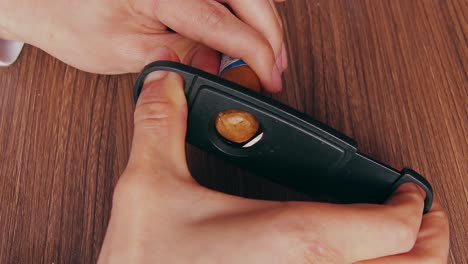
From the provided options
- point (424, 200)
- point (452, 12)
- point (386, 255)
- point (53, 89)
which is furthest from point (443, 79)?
point (53, 89)

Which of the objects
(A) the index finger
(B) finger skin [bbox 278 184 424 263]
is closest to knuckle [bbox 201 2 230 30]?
(A) the index finger

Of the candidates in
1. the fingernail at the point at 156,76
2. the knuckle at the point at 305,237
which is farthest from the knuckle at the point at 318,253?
the fingernail at the point at 156,76

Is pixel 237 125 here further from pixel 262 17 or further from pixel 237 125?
pixel 262 17

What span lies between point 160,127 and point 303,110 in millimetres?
277

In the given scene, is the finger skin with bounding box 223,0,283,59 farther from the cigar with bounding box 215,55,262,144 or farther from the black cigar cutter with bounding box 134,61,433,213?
the black cigar cutter with bounding box 134,61,433,213

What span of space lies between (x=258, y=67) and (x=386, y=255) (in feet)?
0.97

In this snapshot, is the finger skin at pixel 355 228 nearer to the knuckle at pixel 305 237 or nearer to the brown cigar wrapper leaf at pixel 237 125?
the knuckle at pixel 305 237

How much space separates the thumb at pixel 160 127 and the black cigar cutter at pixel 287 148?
0.01 meters

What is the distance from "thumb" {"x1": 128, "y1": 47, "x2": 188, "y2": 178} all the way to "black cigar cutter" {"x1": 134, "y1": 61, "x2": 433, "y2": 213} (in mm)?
15

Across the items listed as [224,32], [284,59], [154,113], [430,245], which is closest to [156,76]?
[154,113]

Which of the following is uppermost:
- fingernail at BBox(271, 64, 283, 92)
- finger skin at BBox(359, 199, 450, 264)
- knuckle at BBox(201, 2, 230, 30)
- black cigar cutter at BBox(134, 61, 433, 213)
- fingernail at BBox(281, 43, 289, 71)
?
knuckle at BBox(201, 2, 230, 30)

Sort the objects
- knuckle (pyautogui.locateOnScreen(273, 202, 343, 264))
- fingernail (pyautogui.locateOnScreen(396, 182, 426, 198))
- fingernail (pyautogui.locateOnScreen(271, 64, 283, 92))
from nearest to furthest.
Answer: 1. knuckle (pyautogui.locateOnScreen(273, 202, 343, 264))
2. fingernail (pyautogui.locateOnScreen(396, 182, 426, 198))
3. fingernail (pyautogui.locateOnScreen(271, 64, 283, 92))

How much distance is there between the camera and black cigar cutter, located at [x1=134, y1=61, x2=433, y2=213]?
19.5 inches

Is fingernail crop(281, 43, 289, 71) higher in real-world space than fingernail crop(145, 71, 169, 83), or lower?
higher
